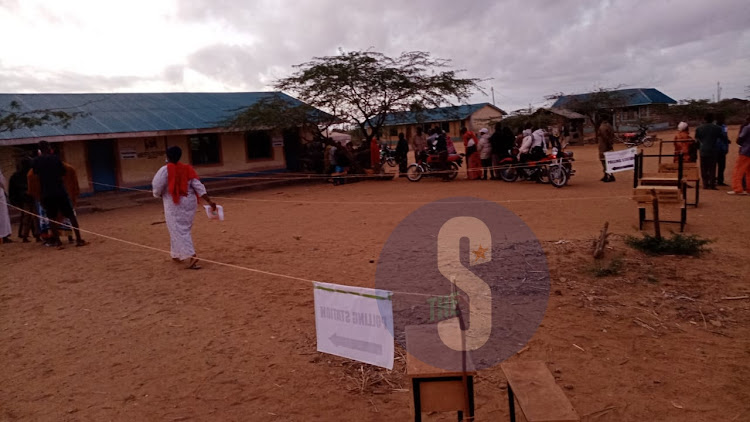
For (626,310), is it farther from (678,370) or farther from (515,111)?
(515,111)

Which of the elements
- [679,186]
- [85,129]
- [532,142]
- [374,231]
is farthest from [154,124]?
[679,186]

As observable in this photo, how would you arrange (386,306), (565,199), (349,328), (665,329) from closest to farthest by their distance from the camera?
1. (386,306)
2. (349,328)
3. (665,329)
4. (565,199)

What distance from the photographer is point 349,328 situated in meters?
3.12

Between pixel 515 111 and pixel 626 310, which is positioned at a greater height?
pixel 515 111

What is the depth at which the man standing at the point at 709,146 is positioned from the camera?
11.3 meters

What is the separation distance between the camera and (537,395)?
265 cm

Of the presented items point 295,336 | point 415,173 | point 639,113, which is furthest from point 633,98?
point 295,336

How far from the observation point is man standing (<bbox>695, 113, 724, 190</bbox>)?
36.9 feet

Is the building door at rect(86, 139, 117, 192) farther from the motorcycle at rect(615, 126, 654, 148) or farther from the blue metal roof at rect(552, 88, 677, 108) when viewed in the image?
the blue metal roof at rect(552, 88, 677, 108)

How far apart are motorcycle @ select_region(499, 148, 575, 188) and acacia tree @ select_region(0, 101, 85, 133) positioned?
12083mm

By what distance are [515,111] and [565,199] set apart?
3002 centimetres

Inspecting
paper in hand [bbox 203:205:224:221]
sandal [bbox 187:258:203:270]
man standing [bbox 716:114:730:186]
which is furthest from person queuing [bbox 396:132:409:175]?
sandal [bbox 187:258:203:270]

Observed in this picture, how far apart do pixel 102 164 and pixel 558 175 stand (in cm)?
1403

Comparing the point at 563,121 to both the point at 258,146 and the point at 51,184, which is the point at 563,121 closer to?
the point at 258,146
